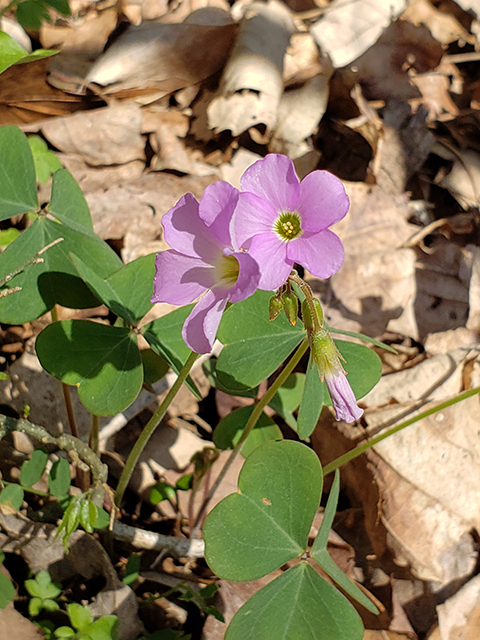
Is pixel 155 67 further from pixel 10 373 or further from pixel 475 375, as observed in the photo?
pixel 475 375

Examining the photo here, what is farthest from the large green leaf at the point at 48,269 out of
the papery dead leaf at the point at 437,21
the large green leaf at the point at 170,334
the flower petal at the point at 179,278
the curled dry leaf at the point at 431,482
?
the papery dead leaf at the point at 437,21

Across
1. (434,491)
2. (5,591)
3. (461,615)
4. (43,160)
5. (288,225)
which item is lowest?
(461,615)

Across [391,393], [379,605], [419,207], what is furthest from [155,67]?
[379,605]

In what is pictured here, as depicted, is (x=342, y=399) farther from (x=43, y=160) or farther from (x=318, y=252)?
(x=43, y=160)

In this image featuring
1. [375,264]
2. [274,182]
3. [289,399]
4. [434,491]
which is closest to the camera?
[274,182]

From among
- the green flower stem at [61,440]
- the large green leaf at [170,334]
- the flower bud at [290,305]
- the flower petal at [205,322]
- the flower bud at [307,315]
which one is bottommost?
the green flower stem at [61,440]

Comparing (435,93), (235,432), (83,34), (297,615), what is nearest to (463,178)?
(435,93)

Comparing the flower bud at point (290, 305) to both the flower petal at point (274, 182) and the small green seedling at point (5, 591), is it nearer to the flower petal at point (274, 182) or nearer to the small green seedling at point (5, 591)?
the flower petal at point (274, 182)

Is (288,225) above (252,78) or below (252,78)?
above
